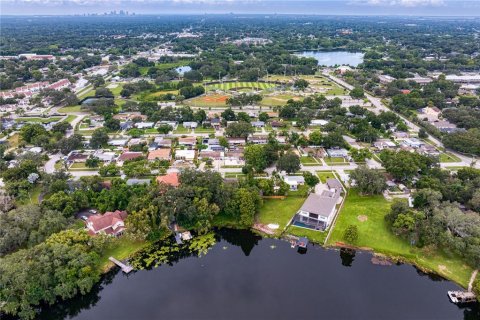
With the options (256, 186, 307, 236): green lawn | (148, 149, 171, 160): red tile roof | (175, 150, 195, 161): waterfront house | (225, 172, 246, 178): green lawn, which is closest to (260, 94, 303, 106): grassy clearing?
(175, 150, 195, 161): waterfront house

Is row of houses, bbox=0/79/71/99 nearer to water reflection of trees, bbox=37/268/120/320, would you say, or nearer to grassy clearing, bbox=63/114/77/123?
grassy clearing, bbox=63/114/77/123

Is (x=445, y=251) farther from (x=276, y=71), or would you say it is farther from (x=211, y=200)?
(x=276, y=71)

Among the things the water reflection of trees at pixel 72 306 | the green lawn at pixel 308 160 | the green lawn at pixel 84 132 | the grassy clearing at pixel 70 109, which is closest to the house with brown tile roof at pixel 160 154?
the green lawn at pixel 84 132

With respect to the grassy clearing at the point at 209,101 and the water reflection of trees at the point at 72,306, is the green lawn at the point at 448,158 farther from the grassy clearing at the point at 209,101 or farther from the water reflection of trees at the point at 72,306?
the water reflection of trees at the point at 72,306

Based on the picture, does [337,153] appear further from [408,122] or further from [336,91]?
[336,91]

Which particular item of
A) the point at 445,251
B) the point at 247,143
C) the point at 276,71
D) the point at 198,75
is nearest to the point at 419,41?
the point at 276,71

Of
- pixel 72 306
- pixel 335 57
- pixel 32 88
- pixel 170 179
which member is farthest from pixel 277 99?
pixel 335 57
